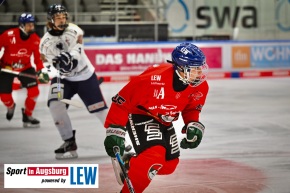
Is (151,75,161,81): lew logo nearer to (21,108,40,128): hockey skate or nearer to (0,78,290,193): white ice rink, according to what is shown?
(0,78,290,193): white ice rink

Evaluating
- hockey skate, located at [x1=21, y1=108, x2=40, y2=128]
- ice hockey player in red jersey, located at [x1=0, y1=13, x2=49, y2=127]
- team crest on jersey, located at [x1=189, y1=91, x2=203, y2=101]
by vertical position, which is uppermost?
team crest on jersey, located at [x1=189, y1=91, x2=203, y2=101]

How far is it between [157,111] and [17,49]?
5483 millimetres

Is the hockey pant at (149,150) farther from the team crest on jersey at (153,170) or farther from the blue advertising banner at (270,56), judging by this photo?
the blue advertising banner at (270,56)

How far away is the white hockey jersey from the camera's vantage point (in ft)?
25.9

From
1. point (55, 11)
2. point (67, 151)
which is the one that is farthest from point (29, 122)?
point (55, 11)

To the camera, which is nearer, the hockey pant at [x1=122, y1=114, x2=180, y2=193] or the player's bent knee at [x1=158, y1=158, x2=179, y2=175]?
the hockey pant at [x1=122, y1=114, x2=180, y2=193]

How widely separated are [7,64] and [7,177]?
436cm

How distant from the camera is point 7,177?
6293mm

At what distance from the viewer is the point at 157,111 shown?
5.20 metres

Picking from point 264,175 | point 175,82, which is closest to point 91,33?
point 264,175

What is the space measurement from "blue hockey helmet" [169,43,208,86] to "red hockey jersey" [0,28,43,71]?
5.28 meters

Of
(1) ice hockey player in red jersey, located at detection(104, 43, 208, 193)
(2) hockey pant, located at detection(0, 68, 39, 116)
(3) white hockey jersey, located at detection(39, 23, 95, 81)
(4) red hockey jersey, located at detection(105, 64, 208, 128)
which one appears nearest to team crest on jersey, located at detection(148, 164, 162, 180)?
(1) ice hockey player in red jersey, located at detection(104, 43, 208, 193)

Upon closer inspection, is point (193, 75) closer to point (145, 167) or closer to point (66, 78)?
point (145, 167)

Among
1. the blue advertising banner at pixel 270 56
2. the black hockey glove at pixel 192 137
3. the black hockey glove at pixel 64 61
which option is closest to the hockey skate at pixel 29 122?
the black hockey glove at pixel 64 61
